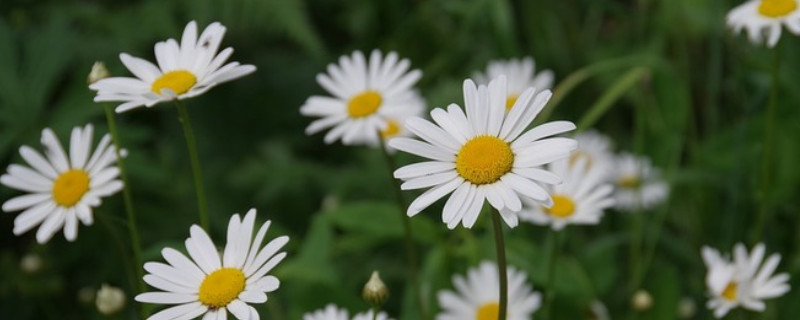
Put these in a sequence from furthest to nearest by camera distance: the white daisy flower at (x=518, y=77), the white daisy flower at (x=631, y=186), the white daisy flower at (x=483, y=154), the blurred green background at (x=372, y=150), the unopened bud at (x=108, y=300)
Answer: the white daisy flower at (x=631, y=186), the white daisy flower at (x=518, y=77), the blurred green background at (x=372, y=150), the unopened bud at (x=108, y=300), the white daisy flower at (x=483, y=154)

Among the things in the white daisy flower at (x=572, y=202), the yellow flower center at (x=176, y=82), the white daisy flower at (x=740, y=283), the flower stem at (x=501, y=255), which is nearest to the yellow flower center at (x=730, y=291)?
the white daisy flower at (x=740, y=283)

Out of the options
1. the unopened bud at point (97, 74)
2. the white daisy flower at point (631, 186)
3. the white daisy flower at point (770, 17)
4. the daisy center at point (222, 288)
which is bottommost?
the daisy center at point (222, 288)

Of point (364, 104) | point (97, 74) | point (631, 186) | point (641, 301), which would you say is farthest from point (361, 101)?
point (631, 186)

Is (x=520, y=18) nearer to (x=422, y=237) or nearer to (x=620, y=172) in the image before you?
(x=620, y=172)

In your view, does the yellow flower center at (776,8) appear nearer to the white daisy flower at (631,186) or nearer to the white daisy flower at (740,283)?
the white daisy flower at (740,283)

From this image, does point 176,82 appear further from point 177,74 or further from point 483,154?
point 483,154
